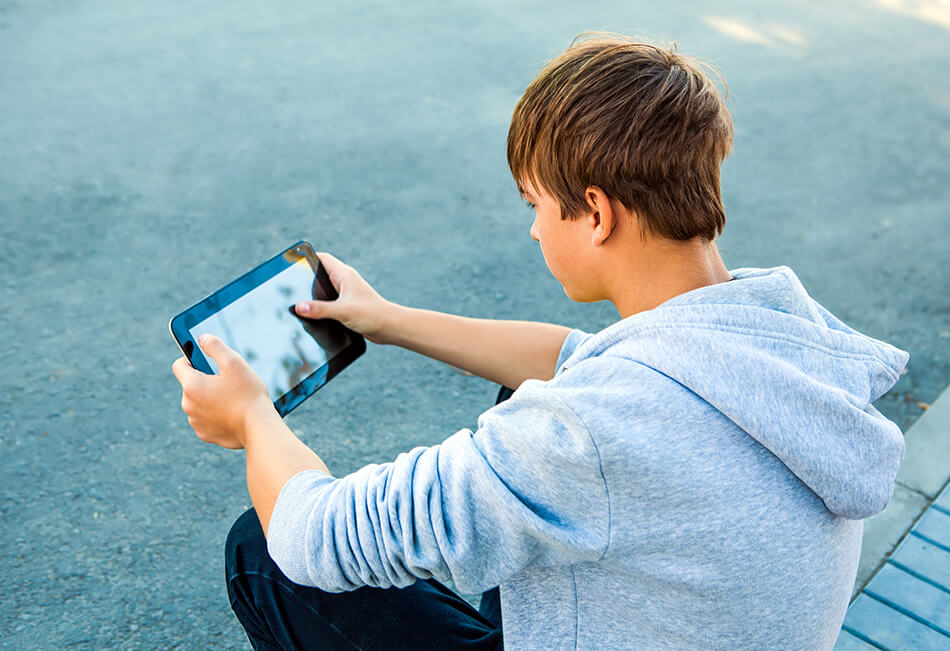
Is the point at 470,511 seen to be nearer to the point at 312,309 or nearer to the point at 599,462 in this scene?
the point at 599,462

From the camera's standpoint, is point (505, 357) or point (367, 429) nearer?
point (505, 357)

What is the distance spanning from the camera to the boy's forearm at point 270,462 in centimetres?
111

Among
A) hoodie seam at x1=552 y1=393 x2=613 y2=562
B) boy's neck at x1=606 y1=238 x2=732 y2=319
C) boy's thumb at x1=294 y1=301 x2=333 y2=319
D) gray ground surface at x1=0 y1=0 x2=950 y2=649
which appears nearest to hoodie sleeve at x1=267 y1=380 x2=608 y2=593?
hoodie seam at x1=552 y1=393 x2=613 y2=562

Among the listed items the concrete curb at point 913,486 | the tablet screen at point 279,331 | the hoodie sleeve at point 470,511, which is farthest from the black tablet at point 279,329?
the concrete curb at point 913,486

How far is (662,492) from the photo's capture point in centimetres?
88

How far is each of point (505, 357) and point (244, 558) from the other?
0.59 metres

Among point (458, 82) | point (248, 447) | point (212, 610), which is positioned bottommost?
point (212, 610)

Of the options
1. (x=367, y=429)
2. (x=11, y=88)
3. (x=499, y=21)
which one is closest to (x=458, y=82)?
(x=499, y=21)

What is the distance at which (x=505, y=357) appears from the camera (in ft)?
5.34

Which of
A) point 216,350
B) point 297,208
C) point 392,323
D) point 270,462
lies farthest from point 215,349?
point 297,208

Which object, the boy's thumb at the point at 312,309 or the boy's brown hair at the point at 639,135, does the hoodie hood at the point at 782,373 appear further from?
the boy's thumb at the point at 312,309

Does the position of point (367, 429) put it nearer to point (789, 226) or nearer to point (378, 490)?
point (378, 490)

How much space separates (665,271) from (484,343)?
0.57 m

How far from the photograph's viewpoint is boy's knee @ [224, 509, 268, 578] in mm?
1275
